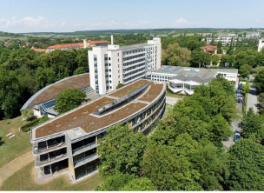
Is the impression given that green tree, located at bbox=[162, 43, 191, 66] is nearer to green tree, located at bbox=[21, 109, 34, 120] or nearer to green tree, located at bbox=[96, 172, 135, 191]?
green tree, located at bbox=[21, 109, 34, 120]

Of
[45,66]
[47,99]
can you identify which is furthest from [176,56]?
[47,99]

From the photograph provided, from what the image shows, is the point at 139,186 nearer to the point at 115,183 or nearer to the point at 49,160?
the point at 115,183

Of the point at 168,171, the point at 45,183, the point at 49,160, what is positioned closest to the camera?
the point at 168,171

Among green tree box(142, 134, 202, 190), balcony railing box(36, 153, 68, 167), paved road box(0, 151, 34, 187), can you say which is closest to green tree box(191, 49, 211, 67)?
green tree box(142, 134, 202, 190)

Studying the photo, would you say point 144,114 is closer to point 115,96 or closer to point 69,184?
point 115,96

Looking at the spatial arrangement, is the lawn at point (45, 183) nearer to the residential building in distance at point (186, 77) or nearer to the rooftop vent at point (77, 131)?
the rooftop vent at point (77, 131)

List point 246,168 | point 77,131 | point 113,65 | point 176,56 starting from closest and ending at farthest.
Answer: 1. point 246,168
2. point 77,131
3. point 113,65
4. point 176,56
